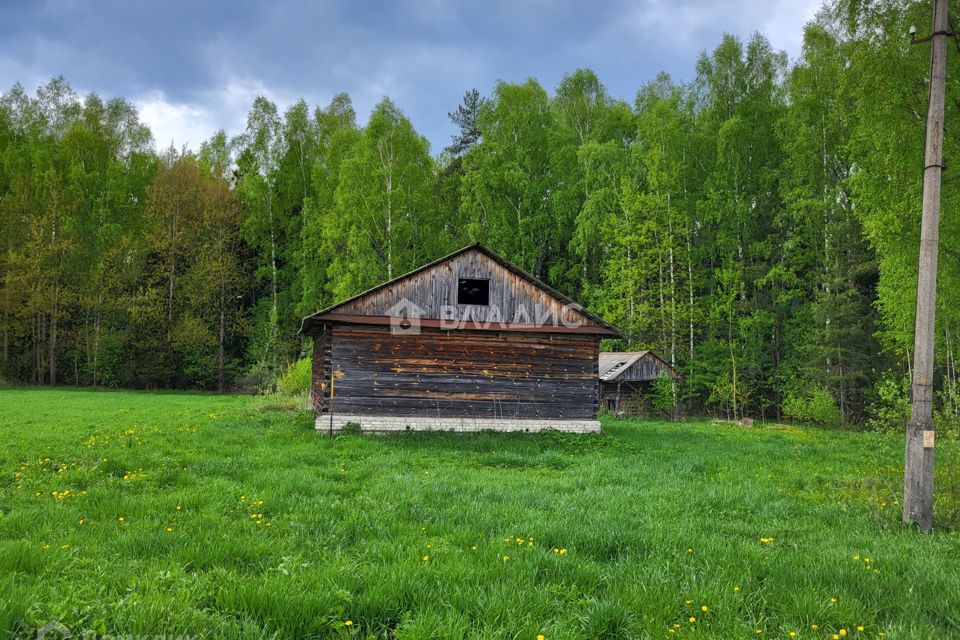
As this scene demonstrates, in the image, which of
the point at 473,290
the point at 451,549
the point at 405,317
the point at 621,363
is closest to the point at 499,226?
the point at 621,363

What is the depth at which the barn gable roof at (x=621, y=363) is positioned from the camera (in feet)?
98.0

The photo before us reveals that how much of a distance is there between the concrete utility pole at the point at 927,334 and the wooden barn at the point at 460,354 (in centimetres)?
987

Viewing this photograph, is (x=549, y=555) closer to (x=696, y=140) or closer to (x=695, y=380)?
(x=695, y=380)

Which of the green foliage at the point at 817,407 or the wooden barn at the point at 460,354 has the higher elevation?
the wooden barn at the point at 460,354

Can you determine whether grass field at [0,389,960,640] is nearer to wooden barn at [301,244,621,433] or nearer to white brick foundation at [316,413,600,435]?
white brick foundation at [316,413,600,435]

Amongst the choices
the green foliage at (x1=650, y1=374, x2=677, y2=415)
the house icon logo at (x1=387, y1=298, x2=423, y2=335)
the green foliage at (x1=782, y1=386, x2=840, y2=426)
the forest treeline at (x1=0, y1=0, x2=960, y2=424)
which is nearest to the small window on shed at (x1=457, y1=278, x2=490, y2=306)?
the house icon logo at (x1=387, y1=298, x2=423, y2=335)

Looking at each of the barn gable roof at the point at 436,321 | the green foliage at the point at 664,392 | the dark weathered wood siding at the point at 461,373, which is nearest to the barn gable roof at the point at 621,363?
→ the green foliage at the point at 664,392

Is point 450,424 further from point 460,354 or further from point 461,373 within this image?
point 460,354

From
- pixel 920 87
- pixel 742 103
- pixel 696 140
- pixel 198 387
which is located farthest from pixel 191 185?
pixel 920 87

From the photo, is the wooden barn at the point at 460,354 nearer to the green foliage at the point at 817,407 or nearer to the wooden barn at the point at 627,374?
the green foliage at the point at 817,407

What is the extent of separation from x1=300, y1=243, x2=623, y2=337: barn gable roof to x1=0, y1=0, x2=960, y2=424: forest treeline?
12.0 metres

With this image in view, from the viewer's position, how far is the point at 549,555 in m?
5.14

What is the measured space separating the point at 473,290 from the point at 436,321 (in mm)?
2972

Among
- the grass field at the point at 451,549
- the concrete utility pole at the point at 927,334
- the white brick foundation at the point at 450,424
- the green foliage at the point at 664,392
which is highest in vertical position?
the concrete utility pole at the point at 927,334
